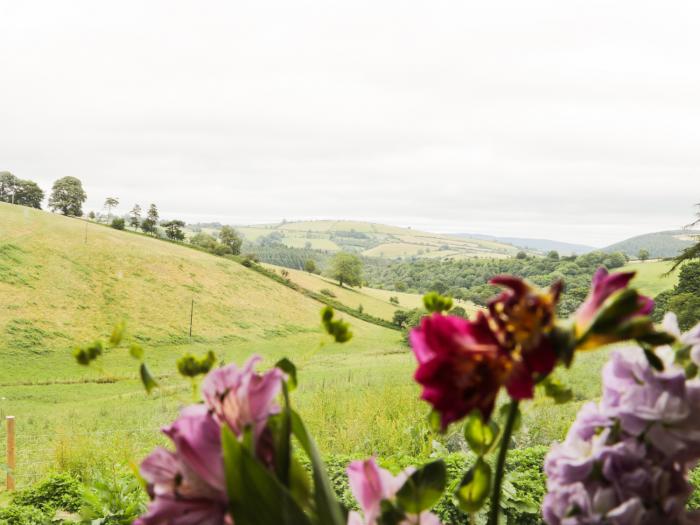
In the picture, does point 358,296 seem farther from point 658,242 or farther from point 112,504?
point 658,242

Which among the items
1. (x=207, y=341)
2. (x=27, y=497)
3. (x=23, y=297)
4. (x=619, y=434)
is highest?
(x=619, y=434)

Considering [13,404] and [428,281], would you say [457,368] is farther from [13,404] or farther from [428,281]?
[428,281]

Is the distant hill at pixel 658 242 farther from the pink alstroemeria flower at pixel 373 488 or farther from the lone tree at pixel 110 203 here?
the pink alstroemeria flower at pixel 373 488

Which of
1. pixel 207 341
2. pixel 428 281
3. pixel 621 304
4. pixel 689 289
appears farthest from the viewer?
pixel 428 281

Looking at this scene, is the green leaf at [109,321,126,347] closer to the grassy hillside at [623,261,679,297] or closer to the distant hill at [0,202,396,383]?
the distant hill at [0,202,396,383]

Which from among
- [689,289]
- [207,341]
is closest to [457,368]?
[689,289]

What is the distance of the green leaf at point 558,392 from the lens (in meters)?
0.40

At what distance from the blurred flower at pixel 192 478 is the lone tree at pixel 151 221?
159 feet

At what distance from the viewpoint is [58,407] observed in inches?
704

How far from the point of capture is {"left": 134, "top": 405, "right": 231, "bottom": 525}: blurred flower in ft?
1.09

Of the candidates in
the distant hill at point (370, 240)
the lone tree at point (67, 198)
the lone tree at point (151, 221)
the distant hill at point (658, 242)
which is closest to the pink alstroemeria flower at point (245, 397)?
the lone tree at point (151, 221)

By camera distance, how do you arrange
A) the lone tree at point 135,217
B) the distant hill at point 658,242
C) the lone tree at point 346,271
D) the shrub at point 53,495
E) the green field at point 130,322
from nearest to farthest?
the shrub at point 53,495 < the green field at point 130,322 < the lone tree at point 346,271 < the lone tree at point 135,217 < the distant hill at point 658,242

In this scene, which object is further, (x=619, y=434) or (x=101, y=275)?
(x=101, y=275)

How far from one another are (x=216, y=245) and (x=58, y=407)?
88.0ft
